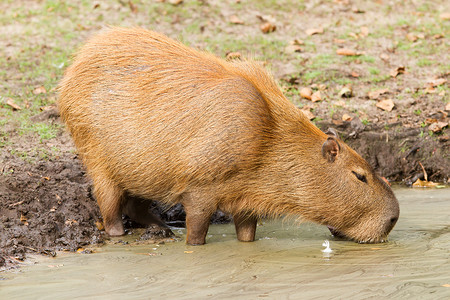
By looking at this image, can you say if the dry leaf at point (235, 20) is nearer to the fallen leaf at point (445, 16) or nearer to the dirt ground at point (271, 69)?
the dirt ground at point (271, 69)

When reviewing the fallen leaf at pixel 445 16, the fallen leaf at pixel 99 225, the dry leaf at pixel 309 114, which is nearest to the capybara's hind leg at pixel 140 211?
the fallen leaf at pixel 99 225

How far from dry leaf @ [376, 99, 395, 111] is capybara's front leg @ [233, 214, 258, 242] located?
9.47ft

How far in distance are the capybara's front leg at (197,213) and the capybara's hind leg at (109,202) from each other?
706 millimetres

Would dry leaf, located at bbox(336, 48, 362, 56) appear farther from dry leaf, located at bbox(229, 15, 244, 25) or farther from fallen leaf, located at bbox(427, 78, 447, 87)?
dry leaf, located at bbox(229, 15, 244, 25)

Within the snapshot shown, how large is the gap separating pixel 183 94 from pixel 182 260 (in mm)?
1343

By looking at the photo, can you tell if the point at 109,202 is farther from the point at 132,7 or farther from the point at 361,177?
the point at 132,7

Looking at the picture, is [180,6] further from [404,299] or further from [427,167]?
[404,299]

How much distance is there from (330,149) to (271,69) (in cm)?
352

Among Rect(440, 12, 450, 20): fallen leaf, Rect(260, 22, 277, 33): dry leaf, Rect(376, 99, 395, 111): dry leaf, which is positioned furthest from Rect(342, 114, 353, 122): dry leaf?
Rect(440, 12, 450, 20): fallen leaf

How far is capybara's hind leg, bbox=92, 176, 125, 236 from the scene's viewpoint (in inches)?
222

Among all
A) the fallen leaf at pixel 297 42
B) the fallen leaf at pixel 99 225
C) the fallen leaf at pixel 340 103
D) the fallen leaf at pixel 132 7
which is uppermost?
the fallen leaf at pixel 132 7

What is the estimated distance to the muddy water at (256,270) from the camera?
4.04 m

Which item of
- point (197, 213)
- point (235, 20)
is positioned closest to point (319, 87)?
point (235, 20)

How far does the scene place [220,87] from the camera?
5230 mm
